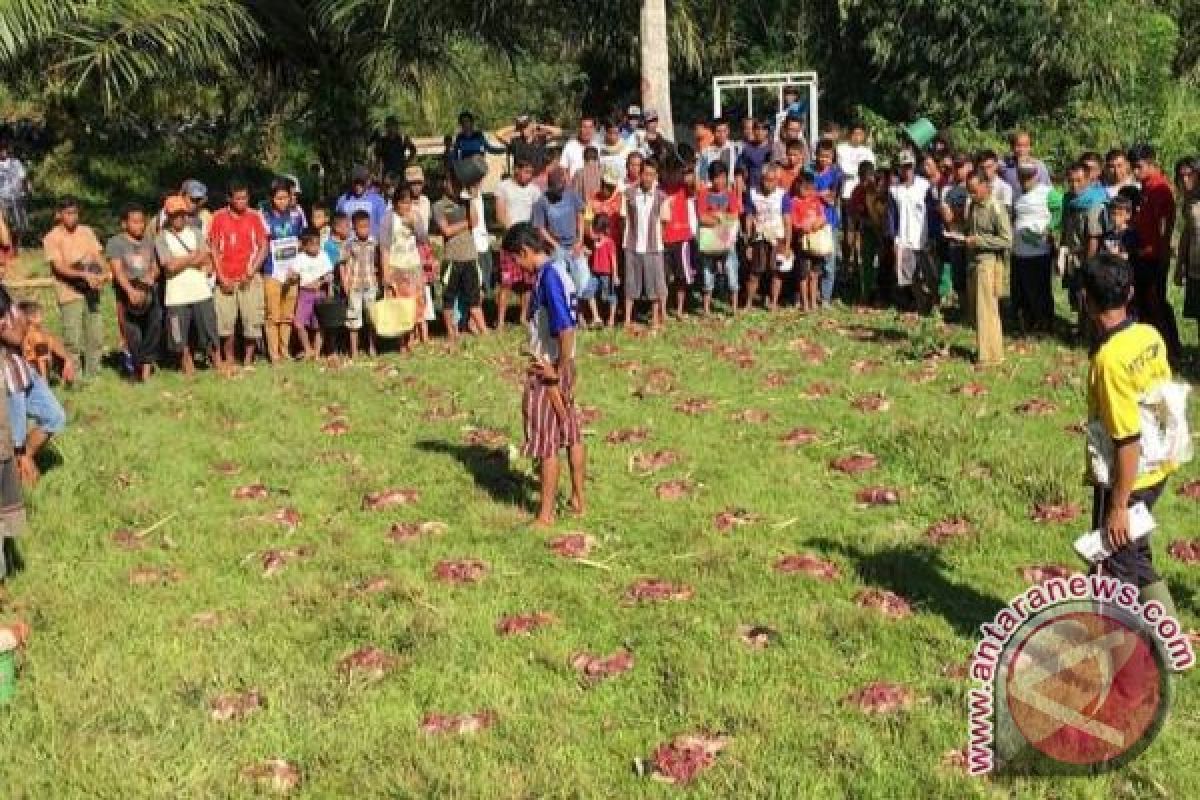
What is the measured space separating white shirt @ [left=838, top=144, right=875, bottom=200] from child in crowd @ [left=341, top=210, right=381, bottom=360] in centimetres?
506

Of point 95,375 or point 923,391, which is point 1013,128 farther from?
point 95,375

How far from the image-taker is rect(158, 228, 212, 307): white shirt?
1136 centimetres

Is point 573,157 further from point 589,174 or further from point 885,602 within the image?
point 885,602

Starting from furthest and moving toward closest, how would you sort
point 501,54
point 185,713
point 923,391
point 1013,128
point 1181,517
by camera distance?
1. point 1013,128
2. point 501,54
3. point 923,391
4. point 1181,517
5. point 185,713

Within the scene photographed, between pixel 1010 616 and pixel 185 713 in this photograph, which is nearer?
pixel 1010 616

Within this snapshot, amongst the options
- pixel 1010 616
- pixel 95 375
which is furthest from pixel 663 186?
pixel 1010 616

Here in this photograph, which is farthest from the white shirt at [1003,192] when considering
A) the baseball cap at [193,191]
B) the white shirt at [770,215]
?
the baseball cap at [193,191]

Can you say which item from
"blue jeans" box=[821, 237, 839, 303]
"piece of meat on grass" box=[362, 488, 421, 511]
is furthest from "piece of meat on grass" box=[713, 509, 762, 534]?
"blue jeans" box=[821, 237, 839, 303]

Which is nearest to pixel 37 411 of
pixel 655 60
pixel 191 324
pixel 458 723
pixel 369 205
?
pixel 191 324

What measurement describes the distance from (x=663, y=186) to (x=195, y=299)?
453 cm

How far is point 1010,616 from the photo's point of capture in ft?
14.5

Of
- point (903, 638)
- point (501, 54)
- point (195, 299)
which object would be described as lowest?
point (903, 638)

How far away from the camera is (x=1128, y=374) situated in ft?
14.9

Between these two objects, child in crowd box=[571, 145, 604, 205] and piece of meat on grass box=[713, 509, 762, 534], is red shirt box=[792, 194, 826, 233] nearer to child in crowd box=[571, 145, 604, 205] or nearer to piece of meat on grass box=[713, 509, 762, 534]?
child in crowd box=[571, 145, 604, 205]
